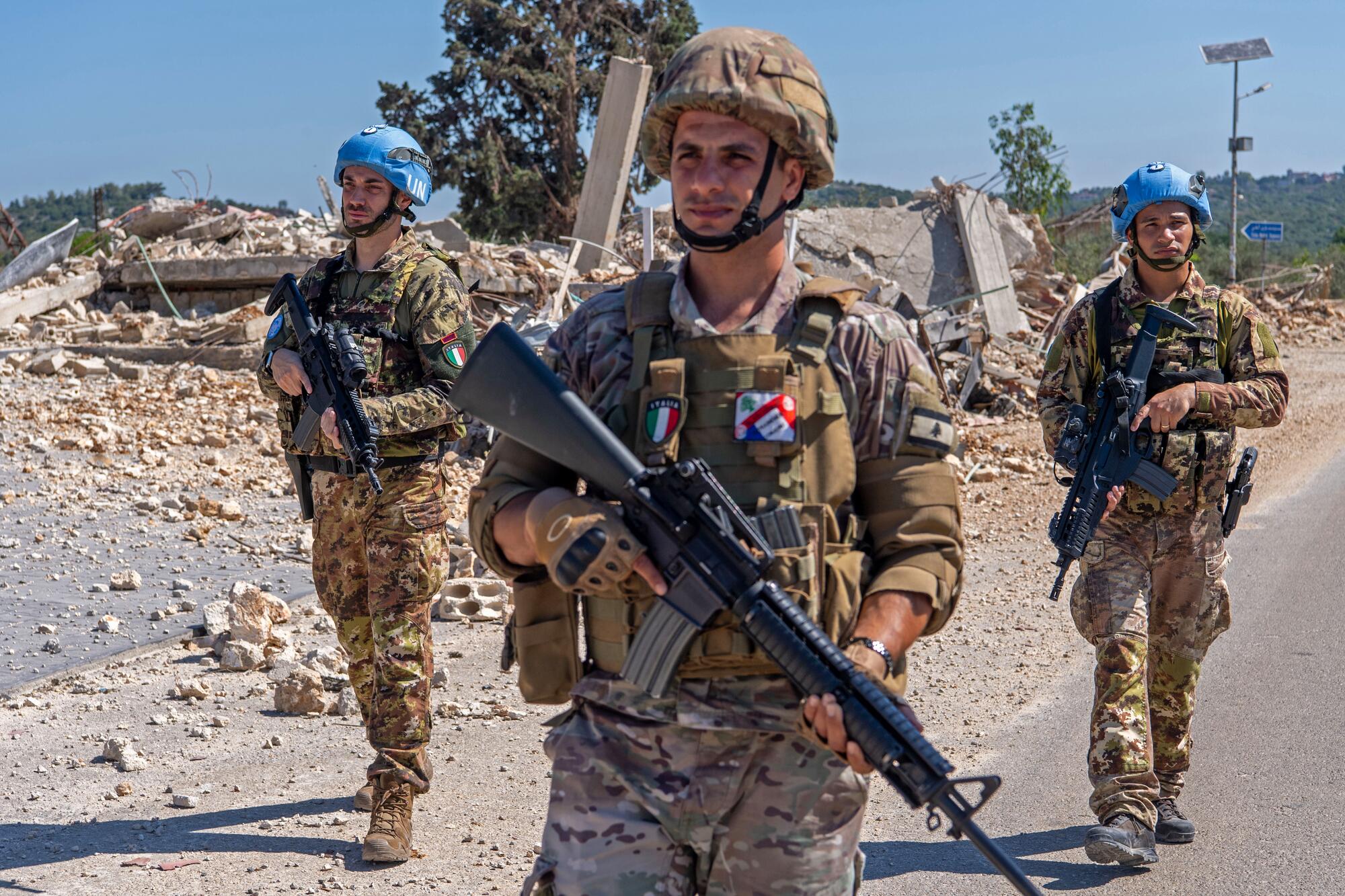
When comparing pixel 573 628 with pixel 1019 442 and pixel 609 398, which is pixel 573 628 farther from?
pixel 1019 442

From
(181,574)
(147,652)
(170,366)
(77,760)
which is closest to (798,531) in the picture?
(77,760)

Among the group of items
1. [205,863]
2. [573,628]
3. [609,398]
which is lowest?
[205,863]

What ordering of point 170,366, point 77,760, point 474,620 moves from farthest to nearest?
point 170,366, point 474,620, point 77,760

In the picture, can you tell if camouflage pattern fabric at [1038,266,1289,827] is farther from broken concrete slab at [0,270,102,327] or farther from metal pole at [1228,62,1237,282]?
metal pole at [1228,62,1237,282]

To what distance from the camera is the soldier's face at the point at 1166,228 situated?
4.53m

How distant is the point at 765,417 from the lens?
7.56 ft

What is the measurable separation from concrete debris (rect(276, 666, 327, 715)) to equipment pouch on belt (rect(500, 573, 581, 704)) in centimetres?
356

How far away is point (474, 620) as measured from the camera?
7.27 m

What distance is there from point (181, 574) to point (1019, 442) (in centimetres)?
777

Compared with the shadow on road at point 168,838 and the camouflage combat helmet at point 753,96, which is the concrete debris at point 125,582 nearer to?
the shadow on road at point 168,838

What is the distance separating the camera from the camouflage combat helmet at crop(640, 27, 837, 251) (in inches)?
91.5

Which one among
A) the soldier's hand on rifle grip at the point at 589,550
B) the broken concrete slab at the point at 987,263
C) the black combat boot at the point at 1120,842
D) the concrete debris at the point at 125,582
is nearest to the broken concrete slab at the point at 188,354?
the concrete debris at the point at 125,582

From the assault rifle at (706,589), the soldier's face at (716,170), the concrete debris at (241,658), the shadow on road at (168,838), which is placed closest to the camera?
the assault rifle at (706,589)

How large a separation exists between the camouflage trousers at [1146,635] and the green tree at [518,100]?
22993 millimetres
